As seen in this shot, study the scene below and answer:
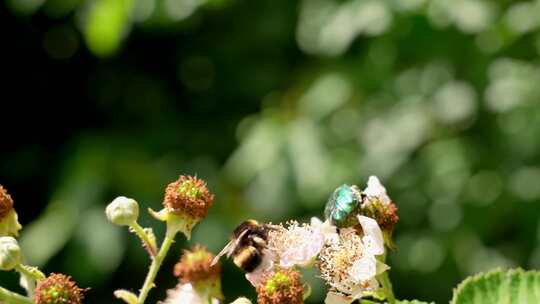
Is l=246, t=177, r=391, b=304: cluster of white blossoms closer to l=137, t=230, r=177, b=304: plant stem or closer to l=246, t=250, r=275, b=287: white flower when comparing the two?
l=246, t=250, r=275, b=287: white flower

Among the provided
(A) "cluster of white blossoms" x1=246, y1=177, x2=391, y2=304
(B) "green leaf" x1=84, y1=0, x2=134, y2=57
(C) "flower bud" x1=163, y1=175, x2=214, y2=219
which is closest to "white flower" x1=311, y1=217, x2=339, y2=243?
(A) "cluster of white blossoms" x1=246, y1=177, x2=391, y2=304

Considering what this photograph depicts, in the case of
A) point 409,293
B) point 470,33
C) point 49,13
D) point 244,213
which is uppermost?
point 49,13

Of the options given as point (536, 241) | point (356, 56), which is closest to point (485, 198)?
point (536, 241)

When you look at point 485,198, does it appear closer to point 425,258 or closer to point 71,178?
point 425,258

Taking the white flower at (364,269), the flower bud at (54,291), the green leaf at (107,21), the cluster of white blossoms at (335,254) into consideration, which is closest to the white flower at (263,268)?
the cluster of white blossoms at (335,254)

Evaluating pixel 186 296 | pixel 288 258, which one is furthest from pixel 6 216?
pixel 288 258

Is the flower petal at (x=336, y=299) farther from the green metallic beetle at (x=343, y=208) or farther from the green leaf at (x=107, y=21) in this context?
the green leaf at (x=107, y=21)

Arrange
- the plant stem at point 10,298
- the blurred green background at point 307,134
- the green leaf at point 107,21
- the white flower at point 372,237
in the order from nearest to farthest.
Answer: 1. the plant stem at point 10,298
2. the white flower at point 372,237
3. the green leaf at point 107,21
4. the blurred green background at point 307,134

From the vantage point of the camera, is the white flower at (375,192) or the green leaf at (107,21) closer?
the white flower at (375,192)
